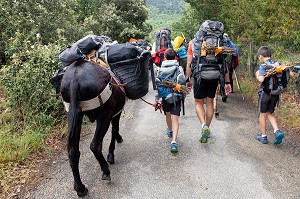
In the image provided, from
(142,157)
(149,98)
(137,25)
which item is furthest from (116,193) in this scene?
(137,25)

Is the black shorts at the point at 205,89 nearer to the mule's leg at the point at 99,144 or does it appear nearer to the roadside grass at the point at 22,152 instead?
the mule's leg at the point at 99,144

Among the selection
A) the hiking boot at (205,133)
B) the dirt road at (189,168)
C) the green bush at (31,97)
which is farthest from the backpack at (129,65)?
the green bush at (31,97)

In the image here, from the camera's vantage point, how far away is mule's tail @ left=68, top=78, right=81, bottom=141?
3.78 metres

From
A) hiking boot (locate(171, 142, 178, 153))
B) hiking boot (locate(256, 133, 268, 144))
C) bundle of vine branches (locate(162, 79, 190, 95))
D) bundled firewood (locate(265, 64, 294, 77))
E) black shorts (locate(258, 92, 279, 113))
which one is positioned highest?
bundled firewood (locate(265, 64, 294, 77))

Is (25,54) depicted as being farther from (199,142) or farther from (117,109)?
(199,142)

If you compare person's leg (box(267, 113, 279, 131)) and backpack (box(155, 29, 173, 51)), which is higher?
backpack (box(155, 29, 173, 51))

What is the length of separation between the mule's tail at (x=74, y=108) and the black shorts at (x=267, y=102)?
3.37 metres

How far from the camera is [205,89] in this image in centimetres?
555

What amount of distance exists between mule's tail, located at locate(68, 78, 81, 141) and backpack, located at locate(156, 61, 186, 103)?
191cm

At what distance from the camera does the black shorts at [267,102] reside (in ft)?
17.5

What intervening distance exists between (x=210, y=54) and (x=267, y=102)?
1354 millimetres

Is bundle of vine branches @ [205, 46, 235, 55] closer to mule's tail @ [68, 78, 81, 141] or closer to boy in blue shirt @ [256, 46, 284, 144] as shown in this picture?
boy in blue shirt @ [256, 46, 284, 144]

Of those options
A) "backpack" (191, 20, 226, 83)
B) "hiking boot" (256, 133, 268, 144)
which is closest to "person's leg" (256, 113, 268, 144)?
"hiking boot" (256, 133, 268, 144)

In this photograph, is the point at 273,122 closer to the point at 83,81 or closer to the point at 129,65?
the point at 129,65
